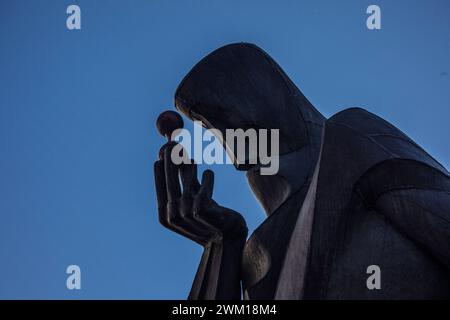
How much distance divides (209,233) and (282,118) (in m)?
1.17

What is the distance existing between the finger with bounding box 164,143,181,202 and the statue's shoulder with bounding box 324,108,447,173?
120 cm

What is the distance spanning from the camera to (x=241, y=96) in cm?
769

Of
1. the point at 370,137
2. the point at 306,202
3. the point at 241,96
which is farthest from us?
the point at 241,96

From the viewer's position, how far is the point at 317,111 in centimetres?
785

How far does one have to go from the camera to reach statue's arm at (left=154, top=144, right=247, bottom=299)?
689 centimetres

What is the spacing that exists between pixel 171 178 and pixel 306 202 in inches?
42.8

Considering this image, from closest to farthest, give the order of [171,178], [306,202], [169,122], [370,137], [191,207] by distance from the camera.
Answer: [306,202]
[370,137]
[191,207]
[171,178]
[169,122]

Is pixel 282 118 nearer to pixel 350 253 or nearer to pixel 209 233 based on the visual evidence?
pixel 209 233

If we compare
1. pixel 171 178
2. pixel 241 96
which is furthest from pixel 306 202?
pixel 241 96

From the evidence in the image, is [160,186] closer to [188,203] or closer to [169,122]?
[188,203]

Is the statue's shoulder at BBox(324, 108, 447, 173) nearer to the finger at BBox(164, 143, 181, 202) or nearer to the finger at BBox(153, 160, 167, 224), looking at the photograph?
the finger at BBox(164, 143, 181, 202)

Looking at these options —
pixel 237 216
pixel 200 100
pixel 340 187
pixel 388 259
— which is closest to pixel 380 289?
pixel 388 259

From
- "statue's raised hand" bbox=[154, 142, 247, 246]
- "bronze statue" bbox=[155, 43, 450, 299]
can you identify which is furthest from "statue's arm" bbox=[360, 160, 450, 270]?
"statue's raised hand" bbox=[154, 142, 247, 246]

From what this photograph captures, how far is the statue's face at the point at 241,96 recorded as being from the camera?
24.7ft
